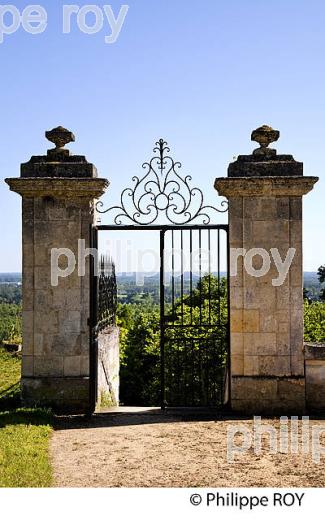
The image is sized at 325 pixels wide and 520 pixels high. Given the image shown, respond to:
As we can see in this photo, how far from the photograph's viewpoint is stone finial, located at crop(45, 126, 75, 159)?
7531 millimetres

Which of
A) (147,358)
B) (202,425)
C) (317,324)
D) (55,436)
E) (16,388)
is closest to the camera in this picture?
(55,436)

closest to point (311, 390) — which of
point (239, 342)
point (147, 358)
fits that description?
point (239, 342)

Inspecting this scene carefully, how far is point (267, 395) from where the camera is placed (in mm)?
→ 7254

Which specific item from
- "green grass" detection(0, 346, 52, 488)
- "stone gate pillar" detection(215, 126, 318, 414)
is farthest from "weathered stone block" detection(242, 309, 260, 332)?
"green grass" detection(0, 346, 52, 488)

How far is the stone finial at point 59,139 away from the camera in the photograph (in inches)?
297

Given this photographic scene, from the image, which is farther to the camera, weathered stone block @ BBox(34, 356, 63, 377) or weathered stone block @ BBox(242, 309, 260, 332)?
weathered stone block @ BBox(34, 356, 63, 377)

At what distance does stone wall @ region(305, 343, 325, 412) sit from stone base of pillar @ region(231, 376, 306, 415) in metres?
0.12

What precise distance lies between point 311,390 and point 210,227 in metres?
2.45

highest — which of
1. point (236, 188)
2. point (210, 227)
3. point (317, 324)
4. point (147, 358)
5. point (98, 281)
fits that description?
point (236, 188)

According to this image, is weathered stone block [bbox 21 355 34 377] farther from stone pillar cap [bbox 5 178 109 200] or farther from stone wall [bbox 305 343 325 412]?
stone wall [bbox 305 343 325 412]

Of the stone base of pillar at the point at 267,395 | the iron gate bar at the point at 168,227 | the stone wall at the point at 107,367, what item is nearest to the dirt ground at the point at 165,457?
the stone base of pillar at the point at 267,395

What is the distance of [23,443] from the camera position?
226 inches

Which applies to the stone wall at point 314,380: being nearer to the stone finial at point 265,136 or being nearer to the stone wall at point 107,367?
the stone finial at point 265,136
